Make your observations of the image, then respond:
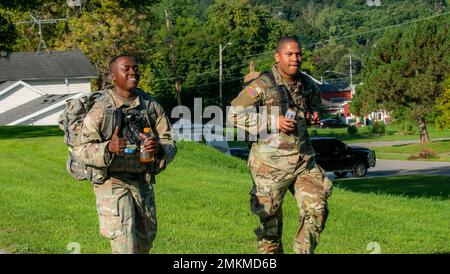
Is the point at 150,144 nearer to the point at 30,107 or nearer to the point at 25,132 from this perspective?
the point at 25,132

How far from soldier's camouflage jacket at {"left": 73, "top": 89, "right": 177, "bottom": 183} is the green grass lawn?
50.7 meters

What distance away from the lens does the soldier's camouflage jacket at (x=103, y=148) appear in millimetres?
8102

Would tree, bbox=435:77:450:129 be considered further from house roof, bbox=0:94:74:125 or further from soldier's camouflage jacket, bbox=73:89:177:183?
soldier's camouflage jacket, bbox=73:89:177:183

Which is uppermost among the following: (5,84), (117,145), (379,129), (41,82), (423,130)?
(41,82)

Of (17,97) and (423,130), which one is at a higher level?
(17,97)

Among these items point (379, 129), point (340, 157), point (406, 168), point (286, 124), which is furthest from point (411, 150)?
point (286, 124)

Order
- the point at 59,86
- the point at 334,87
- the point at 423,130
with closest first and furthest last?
1. the point at 423,130
2. the point at 59,86
3. the point at 334,87

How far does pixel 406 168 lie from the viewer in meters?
49.3

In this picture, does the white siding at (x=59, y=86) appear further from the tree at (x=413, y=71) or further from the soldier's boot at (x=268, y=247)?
the soldier's boot at (x=268, y=247)

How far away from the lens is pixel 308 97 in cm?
950

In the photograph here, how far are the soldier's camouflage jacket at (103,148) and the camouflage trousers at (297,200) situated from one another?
128 cm

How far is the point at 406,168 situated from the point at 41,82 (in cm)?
3295

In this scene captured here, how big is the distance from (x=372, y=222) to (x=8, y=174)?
10.0 m
